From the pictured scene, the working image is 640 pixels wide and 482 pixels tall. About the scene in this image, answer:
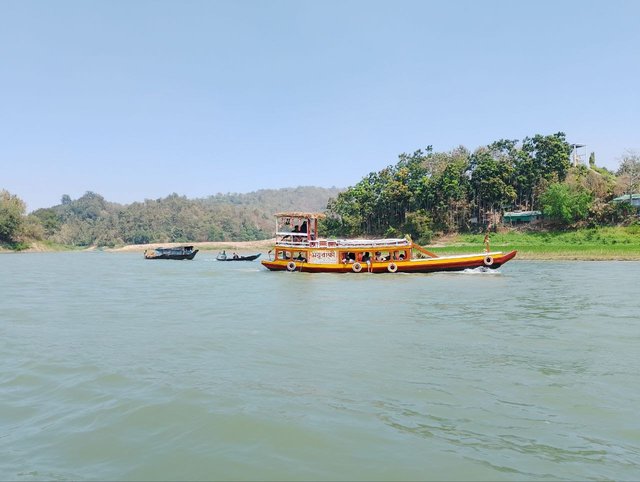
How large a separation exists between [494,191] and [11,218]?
248 ft

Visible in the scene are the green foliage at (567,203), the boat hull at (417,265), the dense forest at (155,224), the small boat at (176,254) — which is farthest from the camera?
the dense forest at (155,224)

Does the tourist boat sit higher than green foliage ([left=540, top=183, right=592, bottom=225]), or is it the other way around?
green foliage ([left=540, top=183, right=592, bottom=225])

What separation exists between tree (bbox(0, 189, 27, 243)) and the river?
8063 cm

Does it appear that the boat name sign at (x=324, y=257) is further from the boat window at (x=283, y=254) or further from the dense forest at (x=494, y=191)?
the dense forest at (x=494, y=191)

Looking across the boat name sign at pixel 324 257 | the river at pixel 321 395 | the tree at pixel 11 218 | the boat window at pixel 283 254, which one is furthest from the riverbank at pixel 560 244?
the tree at pixel 11 218

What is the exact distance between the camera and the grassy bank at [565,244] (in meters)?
42.4

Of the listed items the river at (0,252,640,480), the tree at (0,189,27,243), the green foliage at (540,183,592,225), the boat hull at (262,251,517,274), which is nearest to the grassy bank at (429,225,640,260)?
the green foliage at (540,183,592,225)

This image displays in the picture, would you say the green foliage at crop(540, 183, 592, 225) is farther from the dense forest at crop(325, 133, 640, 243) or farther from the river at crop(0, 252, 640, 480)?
the river at crop(0, 252, 640, 480)

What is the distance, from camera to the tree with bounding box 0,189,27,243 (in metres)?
83.9

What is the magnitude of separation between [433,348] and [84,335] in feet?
25.7

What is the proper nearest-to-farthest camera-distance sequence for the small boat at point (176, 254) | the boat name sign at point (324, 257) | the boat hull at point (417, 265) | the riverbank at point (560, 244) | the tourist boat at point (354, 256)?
1. the boat hull at point (417, 265)
2. the tourist boat at point (354, 256)
3. the boat name sign at point (324, 257)
4. the riverbank at point (560, 244)
5. the small boat at point (176, 254)

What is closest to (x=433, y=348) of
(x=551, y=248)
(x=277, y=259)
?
(x=277, y=259)

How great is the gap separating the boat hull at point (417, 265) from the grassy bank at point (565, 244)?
56.6ft

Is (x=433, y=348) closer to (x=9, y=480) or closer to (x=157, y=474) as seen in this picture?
(x=157, y=474)
